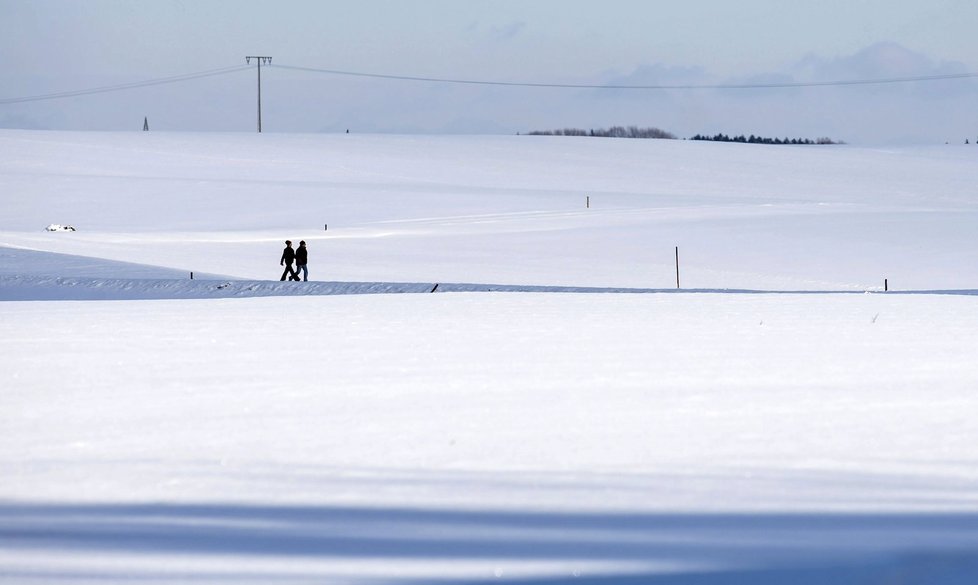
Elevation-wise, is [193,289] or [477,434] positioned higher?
[193,289]

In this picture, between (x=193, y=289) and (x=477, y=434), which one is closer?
(x=477, y=434)

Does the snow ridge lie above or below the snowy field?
above

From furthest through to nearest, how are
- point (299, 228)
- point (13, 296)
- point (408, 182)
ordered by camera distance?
point (408, 182), point (299, 228), point (13, 296)

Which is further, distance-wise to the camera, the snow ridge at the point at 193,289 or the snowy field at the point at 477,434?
the snow ridge at the point at 193,289

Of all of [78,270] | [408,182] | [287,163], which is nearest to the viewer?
[78,270]

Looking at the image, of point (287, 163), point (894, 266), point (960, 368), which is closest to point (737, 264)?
point (894, 266)

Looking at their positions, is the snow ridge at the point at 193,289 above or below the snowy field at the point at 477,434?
above

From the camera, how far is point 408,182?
164 ft

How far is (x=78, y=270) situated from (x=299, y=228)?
15.1m

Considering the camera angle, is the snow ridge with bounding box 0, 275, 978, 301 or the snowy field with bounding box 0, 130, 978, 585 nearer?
the snowy field with bounding box 0, 130, 978, 585

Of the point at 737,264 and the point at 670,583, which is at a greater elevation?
the point at 737,264

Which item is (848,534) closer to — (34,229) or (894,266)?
(894,266)

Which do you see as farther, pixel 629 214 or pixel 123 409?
pixel 629 214

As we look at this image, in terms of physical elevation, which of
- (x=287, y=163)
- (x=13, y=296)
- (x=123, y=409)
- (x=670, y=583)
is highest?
(x=287, y=163)
